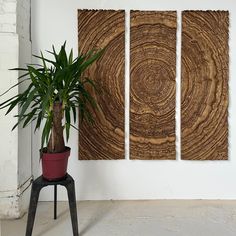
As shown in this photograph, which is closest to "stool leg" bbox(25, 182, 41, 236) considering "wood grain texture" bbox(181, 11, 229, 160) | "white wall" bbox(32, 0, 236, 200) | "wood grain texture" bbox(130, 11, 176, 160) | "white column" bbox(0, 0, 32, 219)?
"white column" bbox(0, 0, 32, 219)

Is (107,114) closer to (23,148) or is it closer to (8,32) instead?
(23,148)

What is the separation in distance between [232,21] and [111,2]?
1.13 m

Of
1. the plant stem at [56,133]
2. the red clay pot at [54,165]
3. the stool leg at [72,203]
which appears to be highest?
the plant stem at [56,133]

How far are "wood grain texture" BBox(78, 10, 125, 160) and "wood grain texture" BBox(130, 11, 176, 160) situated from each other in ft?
0.36

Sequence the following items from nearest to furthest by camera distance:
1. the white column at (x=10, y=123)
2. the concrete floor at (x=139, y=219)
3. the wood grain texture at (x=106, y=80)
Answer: the concrete floor at (x=139, y=219) < the white column at (x=10, y=123) < the wood grain texture at (x=106, y=80)

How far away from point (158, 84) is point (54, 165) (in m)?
1.19

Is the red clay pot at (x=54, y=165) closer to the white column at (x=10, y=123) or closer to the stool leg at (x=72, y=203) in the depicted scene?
the stool leg at (x=72, y=203)

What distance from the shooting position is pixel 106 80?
230 cm

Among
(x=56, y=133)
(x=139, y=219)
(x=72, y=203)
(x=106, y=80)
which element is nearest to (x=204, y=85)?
(x=106, y=80)

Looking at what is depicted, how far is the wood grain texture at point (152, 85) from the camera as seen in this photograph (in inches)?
90.3

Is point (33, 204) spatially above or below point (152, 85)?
below

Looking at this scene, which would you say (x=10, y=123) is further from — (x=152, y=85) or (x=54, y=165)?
(x=152, y=85)

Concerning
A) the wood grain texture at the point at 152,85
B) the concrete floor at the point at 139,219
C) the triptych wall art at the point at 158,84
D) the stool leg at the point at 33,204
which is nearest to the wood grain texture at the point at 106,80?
the triptych wall art at the point at 158,84

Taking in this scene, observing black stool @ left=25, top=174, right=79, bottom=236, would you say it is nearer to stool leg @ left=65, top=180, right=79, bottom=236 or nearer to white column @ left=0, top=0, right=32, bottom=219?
stool leg @ left=65, top=180, right=79, bottom=236
